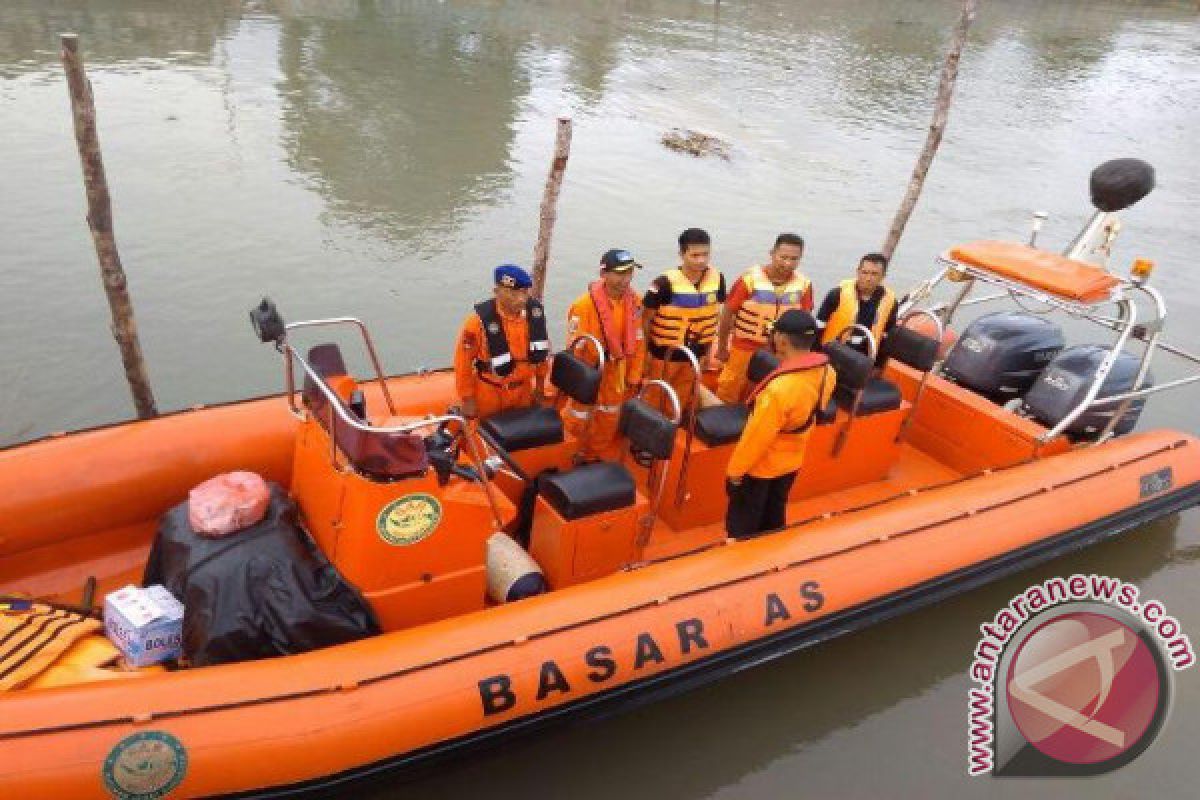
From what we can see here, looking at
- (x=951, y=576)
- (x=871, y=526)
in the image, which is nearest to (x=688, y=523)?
(x=871, y=526)

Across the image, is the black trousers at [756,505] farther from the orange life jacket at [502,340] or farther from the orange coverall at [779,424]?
the orange life jacket at [502,340]

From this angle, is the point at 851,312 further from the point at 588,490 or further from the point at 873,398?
the point at 588,490

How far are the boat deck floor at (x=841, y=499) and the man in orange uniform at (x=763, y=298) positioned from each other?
78cm

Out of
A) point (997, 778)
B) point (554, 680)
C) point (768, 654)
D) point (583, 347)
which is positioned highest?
point (583, 347)

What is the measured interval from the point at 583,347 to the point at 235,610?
1972 millimetres

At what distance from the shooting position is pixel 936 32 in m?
26.8

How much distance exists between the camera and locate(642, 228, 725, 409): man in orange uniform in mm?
4230

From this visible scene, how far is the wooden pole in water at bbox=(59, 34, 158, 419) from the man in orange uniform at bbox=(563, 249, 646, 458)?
8.08 ft

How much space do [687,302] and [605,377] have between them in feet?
1.85

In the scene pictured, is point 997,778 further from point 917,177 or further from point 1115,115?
point 1115,115

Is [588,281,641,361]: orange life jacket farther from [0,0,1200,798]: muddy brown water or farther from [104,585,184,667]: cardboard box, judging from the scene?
[104,585,184,667]: cardboard box

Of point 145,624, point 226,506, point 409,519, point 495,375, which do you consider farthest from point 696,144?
point 145,624

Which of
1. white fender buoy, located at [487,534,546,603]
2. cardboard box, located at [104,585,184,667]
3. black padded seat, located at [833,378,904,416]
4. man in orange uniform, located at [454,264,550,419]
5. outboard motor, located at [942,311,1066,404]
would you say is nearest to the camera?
cardboard box, located at [104,585,184,667]

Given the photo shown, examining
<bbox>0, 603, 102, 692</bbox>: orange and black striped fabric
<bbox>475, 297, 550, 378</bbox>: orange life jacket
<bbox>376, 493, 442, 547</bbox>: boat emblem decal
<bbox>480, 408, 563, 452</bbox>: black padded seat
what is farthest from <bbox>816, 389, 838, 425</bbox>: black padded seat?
<bbox>0, 603, 102, 692</bbox>: orange and black striped fabric
